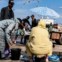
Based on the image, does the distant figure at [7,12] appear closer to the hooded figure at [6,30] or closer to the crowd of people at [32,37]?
the crowd of people at [32,37]

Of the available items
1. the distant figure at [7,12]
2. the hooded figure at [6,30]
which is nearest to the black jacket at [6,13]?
the distant figure at [7,12]

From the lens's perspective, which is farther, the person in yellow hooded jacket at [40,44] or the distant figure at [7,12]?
the distant figure at [7,12]

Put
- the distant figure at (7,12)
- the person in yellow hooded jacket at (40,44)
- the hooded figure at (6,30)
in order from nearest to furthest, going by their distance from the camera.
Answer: the person in yellow hooded jacket at (40,44) → the hooded figure at (6,30) → the distant figure at (7,12)

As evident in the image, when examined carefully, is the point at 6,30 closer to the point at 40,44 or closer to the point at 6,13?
the point at 40,44

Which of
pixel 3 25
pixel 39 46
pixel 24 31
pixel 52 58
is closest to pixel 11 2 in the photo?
pixel 3 25

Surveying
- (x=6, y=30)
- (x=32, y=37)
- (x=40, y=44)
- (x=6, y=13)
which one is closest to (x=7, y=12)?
(x=6, y=13)

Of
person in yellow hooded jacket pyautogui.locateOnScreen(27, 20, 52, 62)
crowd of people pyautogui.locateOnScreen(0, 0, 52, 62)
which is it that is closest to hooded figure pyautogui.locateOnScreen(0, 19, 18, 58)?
crowd of people pyautogui.locateOnScreen(0, 0, 52, 62)

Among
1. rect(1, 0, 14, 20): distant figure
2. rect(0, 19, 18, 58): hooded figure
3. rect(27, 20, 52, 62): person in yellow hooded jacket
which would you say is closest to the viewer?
rect(27, 20, 52, 62): person in yellow hooded jacket

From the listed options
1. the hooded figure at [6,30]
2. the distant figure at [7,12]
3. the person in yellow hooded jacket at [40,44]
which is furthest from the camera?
the distant figure at [7,12]

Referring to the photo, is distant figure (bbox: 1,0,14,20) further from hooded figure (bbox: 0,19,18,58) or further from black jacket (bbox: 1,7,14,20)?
hooded figure (bbox: 0,19,18,58)

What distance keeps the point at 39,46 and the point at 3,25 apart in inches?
82.6

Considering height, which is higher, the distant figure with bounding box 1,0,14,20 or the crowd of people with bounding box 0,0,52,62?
the distant figure with bounding box 1,0,14,20

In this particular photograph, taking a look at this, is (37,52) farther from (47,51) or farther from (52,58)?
(52,58)

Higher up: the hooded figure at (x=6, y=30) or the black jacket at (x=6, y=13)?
the black jacket at (x=6, y=13)
